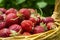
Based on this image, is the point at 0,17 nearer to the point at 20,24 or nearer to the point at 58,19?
the point at 20,24

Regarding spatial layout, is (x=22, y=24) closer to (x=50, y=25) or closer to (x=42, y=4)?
(x=50, y=25)

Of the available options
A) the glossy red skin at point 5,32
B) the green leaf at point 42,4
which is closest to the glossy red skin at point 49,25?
the glossy red skin at point 5,32

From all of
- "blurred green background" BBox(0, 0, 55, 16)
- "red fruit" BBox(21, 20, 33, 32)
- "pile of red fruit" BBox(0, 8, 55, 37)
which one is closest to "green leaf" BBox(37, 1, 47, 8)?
"blurred green background" BBox(0, 0, 55, 16)

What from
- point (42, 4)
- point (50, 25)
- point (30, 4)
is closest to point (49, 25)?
point (50, 25)

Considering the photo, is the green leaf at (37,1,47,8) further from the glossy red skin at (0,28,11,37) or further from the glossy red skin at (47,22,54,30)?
the glossy red skin at (0,28,11,37)

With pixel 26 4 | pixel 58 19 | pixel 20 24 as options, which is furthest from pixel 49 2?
pixel 20 24

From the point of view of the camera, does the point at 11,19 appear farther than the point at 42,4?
No

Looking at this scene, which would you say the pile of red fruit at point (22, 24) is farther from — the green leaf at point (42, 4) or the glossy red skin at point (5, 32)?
the green leaf at point (42, 4)

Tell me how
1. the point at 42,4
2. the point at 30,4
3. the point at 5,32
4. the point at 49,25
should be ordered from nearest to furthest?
the point at 5,32 → the point at 49,25 → the point at 42,4 → the point at 30,4
